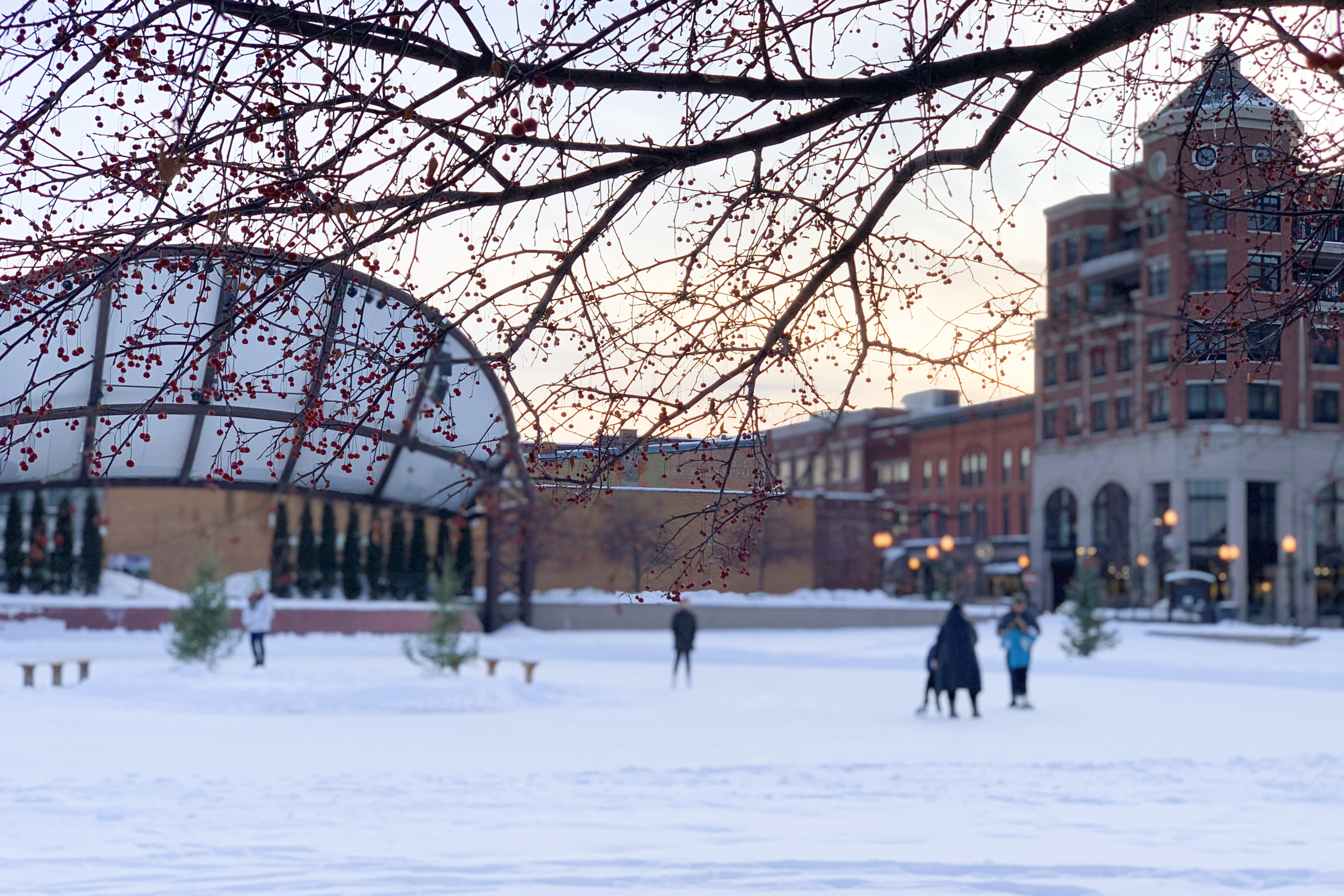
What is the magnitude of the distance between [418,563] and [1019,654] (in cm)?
3086

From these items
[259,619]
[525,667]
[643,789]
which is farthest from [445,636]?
[643,789]

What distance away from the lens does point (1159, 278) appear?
6066cm

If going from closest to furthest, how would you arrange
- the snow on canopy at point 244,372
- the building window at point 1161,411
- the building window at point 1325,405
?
the snow on canopy at point 244,372 → the building window at point 1325,405 → the building window at point 1161,411

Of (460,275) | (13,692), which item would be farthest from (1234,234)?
(13,692)

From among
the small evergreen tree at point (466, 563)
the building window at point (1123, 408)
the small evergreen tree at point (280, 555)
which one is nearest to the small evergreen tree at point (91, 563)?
the small evergreen tree at point (280, 555)

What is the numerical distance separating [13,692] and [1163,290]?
49018 mm

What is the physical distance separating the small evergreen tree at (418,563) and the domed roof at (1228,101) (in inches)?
1641

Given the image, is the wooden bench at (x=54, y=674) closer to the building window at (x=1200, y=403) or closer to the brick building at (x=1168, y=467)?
the brick building at (x=1168, y=467)

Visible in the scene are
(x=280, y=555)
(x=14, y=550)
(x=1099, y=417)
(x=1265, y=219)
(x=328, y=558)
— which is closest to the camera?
(x=1265, y=219)

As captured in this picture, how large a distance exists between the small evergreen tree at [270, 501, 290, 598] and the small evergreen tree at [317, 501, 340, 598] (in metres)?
0.99

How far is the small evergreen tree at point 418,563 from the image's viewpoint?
47625 millimetres

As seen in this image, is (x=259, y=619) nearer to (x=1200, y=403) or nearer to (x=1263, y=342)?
(x=1263, y=342)

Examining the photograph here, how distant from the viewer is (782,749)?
1447 centimetres

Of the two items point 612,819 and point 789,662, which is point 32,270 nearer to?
point 612,819
